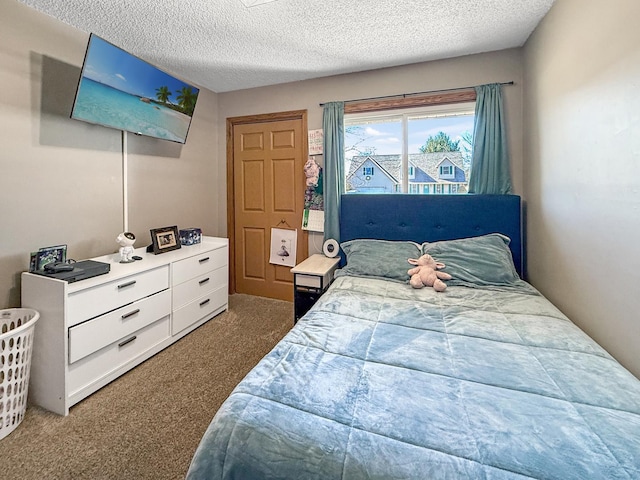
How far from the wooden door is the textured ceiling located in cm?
68

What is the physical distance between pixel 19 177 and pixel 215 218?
6.31 feet

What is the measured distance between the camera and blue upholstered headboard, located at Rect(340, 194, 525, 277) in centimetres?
247

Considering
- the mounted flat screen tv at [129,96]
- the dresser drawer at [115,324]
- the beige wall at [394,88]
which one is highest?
the beige wall at [394,88]

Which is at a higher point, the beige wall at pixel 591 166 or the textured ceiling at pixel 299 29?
the textured ceiling at pixel 299 29

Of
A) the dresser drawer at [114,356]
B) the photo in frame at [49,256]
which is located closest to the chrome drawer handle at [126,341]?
the dresser drawer at [114,356]

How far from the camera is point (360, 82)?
118 inches

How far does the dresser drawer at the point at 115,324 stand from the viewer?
1.75 metres

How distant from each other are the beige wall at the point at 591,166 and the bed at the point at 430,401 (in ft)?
0.67

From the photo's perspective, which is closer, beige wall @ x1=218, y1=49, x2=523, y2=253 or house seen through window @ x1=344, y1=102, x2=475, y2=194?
beige wall @ x1=218, y1=49, x2=523, y2=253

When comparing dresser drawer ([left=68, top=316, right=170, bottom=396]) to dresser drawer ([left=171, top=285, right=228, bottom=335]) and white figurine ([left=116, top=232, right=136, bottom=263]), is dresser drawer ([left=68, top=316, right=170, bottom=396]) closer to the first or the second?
dresser drawer ([left=171, top=285, right=228, bottom=335])

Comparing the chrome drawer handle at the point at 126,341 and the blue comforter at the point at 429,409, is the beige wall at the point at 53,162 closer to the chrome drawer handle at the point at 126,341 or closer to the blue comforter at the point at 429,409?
the chrome drawer handle at the point at 126,341

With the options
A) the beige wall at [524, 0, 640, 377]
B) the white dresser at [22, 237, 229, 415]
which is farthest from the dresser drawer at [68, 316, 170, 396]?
the beige wall at [524, 0, 640, 377]

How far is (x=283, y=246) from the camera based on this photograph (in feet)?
11.4

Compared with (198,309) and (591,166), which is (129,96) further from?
(591,166)
